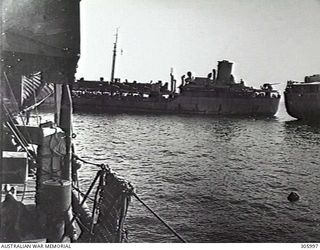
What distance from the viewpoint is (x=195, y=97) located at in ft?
78.4

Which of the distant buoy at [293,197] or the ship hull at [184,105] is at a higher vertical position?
the ship hull at [184,105]

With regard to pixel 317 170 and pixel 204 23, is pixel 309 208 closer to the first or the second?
pixel 317 170

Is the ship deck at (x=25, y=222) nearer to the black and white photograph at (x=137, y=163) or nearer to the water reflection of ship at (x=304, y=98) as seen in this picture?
the black and white photograph at (x=137, y=163)

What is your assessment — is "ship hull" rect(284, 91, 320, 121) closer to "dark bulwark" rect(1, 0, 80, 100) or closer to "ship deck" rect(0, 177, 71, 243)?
"ship deck" rect(0, 177, 71, 243)

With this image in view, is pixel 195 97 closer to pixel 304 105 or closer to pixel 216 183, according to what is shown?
pixel 304 105

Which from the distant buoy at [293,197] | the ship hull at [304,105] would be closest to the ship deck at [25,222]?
the distant buoy at [293,197]

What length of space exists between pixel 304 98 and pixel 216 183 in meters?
14.3

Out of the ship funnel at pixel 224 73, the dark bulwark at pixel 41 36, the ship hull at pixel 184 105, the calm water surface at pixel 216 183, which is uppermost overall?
the ship funnel at pixel 224 73

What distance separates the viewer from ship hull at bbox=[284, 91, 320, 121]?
18.6 m

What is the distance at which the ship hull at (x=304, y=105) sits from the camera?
18.6m

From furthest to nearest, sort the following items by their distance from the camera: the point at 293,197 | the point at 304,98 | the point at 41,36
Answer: the point at 304,98 < the point at 293,197 < the point at 41,36

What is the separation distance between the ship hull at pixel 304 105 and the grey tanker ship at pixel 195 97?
10.6ft

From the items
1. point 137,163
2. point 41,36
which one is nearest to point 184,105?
point 137,163

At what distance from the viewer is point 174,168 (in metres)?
8.16
